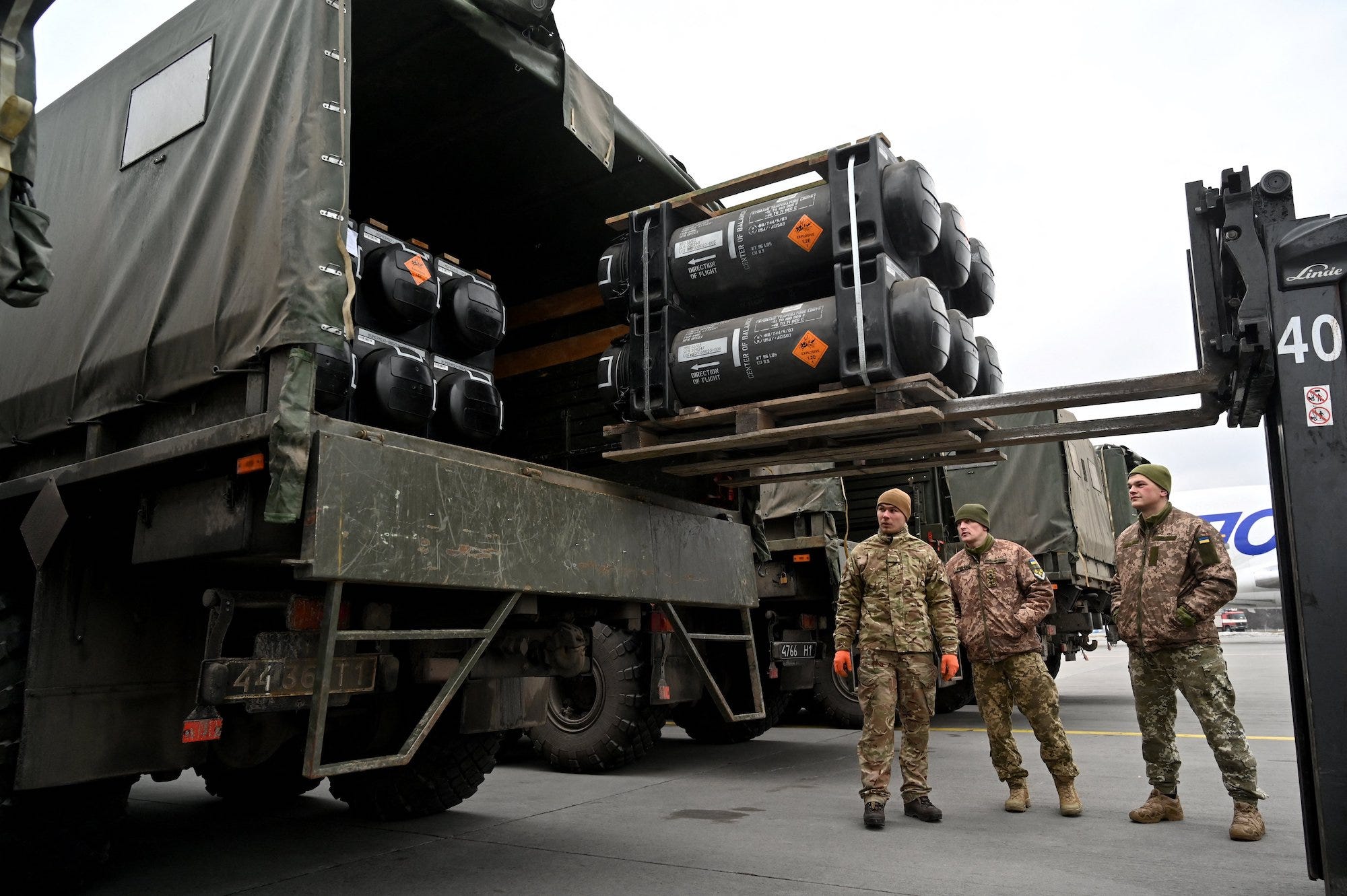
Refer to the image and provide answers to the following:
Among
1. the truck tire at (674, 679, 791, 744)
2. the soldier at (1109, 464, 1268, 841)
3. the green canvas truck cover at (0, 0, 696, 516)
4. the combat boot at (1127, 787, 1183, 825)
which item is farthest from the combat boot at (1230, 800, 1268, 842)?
the green canvas truck cover at (0, 0, 696, 516)

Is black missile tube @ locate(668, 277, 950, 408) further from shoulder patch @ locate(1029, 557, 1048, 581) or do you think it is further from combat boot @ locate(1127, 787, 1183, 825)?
combat boot @ locate(1127, 787, 1183, 825)

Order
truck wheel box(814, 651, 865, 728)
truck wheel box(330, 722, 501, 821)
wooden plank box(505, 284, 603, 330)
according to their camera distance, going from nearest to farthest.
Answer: truck wheel box(330, 722, 501, 821) → wooden plank box(505, 284, 603, 330) → truck wheel box(814, 651, 865, 728)

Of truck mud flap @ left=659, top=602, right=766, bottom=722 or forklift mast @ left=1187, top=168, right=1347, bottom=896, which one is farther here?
truck mud flap @ left=659, top=602, right=766, bottom=722

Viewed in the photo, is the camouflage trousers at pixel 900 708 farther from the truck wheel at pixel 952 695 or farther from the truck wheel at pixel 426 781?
the truck wheel at pixel 952 695

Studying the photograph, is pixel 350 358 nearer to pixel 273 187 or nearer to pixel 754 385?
pixel 273 187

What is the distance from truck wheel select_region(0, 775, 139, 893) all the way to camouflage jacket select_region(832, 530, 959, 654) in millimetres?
3635

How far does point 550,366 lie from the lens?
18.9ft

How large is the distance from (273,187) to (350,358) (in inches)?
25.3

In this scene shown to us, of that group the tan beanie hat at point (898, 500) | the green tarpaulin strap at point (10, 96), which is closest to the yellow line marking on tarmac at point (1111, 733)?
the tan beanie hat at point (898, 500)

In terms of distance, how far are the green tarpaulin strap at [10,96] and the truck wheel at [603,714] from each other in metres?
4.31

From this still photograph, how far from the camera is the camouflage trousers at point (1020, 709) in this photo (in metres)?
5.17

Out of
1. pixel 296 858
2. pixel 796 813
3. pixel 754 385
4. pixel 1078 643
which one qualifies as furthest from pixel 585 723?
pixel 1078 643

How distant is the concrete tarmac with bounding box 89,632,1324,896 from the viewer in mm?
3779

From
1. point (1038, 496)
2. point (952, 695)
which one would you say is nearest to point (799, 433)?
point (1038, 496)
